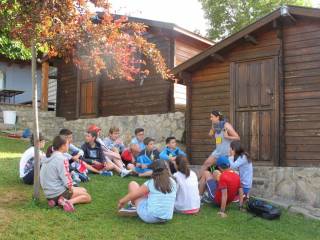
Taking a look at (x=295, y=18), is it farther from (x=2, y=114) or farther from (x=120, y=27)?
(x=2, y=114)

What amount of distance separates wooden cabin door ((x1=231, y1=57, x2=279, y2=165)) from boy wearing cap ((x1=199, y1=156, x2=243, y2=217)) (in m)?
3.07

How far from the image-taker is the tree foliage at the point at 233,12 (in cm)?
3052

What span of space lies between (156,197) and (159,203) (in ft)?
0.33

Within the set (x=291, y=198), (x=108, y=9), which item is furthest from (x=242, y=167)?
(x=108, y=9)

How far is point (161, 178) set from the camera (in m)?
6.68

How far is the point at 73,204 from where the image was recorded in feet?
23.4

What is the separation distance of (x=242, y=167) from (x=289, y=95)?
3.47 metres

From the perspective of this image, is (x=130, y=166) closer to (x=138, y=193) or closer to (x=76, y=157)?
(x=76, y=157)

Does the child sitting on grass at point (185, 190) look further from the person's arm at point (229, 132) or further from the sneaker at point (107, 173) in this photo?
the sneaker at point (107, 173)

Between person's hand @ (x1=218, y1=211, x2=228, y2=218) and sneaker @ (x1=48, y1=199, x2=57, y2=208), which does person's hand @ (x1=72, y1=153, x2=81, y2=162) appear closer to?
sneaker @ (x1=48, y1=199, x2=57, y2=208)

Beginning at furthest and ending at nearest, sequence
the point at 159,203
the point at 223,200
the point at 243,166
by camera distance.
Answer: the point at 243,166, the point at 223,200, the point at 159,203

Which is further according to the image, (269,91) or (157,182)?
(269,91)

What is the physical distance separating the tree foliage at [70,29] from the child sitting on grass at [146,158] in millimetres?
3290

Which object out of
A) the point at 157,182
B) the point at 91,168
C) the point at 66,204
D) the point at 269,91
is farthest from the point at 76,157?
the point at 269,91
